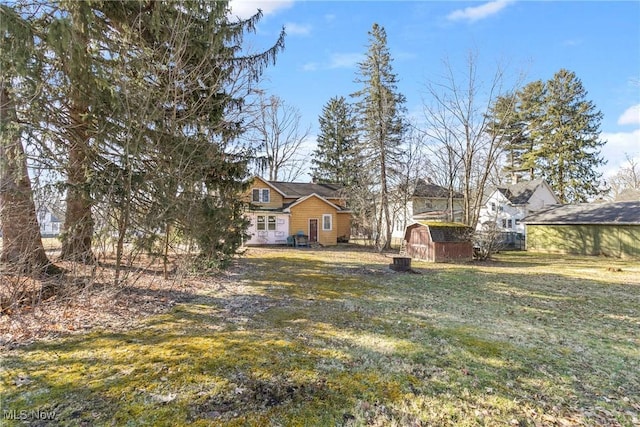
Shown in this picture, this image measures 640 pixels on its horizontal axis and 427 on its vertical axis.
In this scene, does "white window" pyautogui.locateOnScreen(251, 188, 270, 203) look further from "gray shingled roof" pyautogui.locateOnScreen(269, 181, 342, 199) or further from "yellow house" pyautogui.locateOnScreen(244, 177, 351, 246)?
"gray shingled roof" pyautogui.locateOnScreen(269, 181, 342, 199)

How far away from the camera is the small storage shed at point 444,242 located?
14992 mm

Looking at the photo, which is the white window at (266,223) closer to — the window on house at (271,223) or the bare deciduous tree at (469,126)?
the window on house at (271,223)

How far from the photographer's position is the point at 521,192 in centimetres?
2644

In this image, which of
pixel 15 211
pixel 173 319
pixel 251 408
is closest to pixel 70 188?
pixel 15 211

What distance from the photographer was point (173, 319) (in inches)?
212

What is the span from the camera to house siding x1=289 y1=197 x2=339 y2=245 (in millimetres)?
22312

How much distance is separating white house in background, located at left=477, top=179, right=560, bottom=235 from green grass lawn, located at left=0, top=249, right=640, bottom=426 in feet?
68.2

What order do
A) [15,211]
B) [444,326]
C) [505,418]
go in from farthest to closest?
[444,326] < [15,211] < [505,418]

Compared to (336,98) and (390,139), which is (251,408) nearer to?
(390,139)

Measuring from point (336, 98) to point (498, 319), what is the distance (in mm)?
32618

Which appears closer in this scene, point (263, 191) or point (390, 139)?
point (390, 139)

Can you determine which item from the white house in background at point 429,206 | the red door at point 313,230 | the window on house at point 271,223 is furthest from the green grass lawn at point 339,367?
the white house in background at point 429,206

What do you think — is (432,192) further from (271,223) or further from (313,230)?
(271,223)

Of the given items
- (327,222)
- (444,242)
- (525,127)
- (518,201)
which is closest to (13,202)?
(444,242)
